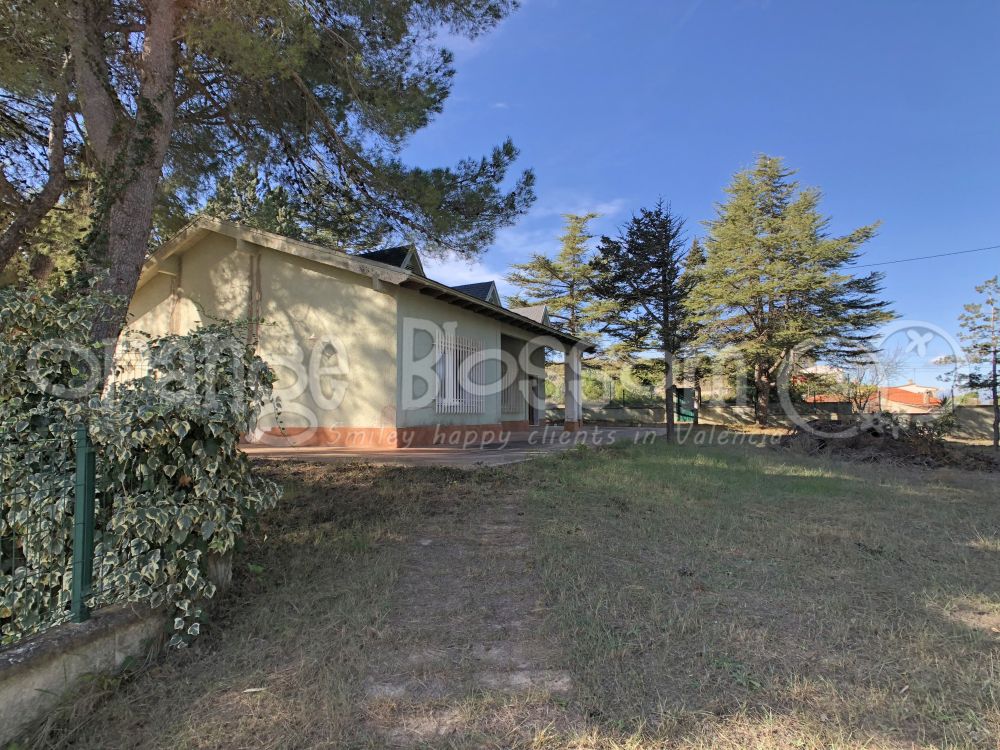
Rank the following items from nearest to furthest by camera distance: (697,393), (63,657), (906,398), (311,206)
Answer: (63,657) < (311,206) < (697,393) < (906,398)

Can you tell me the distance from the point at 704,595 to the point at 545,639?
44.5 inches

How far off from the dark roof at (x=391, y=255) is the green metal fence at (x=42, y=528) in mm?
8846

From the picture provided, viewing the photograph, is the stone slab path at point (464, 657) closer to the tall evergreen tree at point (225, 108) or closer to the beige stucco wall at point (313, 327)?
the tall evergreen tree at point (225, 108)

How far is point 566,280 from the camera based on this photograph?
2959 cm

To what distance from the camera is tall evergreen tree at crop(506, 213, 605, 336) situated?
28672 millimetres

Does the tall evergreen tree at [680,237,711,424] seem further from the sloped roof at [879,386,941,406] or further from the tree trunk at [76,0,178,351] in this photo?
the tree trunk at [76,0,178,351]

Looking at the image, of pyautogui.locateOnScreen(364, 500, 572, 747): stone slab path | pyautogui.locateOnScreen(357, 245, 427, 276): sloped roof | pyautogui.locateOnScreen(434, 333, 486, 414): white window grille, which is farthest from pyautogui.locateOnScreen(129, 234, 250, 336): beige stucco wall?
pyautogui.locateOnScreen(364, 500, 572, 747): stone slab path

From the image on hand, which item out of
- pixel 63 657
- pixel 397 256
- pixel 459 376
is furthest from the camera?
pixel 397 256

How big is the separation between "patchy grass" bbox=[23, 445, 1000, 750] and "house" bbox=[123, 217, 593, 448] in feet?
14.1

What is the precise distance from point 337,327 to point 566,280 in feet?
71.8

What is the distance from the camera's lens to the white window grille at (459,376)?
1004cm

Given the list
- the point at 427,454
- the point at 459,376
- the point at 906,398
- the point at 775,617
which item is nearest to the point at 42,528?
the point at 775,617

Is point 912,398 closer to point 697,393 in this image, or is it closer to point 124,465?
point 697,393

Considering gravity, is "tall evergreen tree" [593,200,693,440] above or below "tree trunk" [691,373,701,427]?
above
